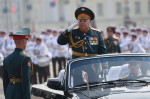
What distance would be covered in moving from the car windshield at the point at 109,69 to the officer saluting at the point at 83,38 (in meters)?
1.20

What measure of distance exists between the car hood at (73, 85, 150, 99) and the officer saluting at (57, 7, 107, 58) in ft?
5.95

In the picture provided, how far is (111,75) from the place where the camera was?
750cm

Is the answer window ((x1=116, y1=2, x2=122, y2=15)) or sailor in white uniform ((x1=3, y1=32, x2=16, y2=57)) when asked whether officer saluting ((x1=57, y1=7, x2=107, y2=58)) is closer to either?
sailor in white uniform ((x1=3, y1=32, x2=16, y2=57))

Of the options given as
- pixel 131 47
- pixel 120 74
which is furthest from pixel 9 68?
pixel 131 47

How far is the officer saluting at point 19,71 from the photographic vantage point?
706cm

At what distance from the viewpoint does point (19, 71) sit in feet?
23.6

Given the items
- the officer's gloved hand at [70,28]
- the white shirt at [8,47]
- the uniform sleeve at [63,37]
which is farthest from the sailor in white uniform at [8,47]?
the officer's gloved hand at [70,28]

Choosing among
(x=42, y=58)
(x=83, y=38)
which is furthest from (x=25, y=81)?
(x=42, y=58)

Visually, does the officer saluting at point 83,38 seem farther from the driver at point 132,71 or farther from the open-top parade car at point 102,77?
the driver at point 132,71

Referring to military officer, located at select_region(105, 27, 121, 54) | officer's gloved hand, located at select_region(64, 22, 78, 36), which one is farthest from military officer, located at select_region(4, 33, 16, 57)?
officer's gloved hand, located at select_region(64, 22, 78, 36)

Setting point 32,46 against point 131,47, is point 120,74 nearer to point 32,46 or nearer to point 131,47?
point 32,46

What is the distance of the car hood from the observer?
21.7ft

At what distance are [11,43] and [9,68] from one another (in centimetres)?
1312

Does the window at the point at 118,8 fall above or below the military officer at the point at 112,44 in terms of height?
above
